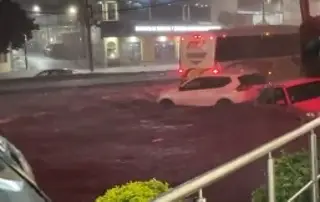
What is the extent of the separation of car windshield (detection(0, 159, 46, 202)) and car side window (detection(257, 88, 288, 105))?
3339 millimetres

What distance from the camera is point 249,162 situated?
34.5 inches

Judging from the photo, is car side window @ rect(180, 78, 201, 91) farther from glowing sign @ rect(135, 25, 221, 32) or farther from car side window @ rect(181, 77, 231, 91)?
glowing sign @ rect(135, 25, 221, 32)

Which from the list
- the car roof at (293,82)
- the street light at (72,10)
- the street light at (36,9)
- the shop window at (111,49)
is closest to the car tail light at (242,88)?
the car roof at (293,82)

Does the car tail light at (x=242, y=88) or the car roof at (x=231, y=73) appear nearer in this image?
the car tail light at (x=242, y=88)

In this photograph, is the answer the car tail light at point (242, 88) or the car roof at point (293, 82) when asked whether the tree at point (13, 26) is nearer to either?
the car tail light at point (242, 88)

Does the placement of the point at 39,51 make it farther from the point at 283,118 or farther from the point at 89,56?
the point at 283,118

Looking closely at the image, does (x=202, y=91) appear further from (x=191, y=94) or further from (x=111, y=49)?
(x=111, y=49)

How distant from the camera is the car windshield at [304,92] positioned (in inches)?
162

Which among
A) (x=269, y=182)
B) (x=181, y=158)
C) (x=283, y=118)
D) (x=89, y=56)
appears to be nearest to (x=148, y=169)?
(x=181, y=158)

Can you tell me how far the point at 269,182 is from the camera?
41.3 inches

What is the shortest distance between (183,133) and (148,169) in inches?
15.7

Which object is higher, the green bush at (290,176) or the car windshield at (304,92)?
the green bush at (290,176)

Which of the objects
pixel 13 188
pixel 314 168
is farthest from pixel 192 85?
pixel 13 188

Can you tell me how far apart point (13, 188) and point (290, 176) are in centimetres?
83
